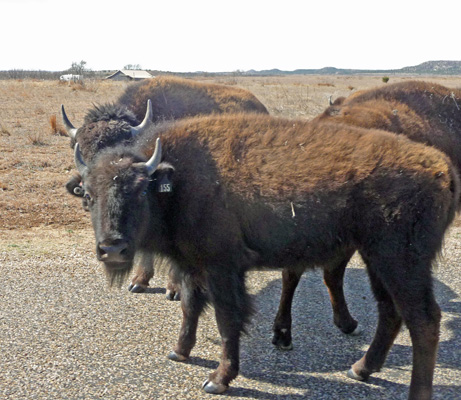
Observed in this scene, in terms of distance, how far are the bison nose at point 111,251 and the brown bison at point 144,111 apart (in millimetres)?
798

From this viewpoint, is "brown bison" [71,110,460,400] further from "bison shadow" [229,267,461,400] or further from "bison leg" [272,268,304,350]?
"bison leg" [272,268,304,350]

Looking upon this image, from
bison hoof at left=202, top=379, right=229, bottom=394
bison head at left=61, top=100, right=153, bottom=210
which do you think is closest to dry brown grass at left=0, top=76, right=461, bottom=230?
bison head at left=61, top=100, right=153, bottom=210

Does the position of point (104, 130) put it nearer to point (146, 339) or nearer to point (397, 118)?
point (146, 339)

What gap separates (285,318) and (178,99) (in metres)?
4.02

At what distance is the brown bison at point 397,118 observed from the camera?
5.30m

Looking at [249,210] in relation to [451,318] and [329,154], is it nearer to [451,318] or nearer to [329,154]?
[329,154]

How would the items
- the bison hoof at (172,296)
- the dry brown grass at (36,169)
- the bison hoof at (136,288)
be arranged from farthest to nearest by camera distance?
the dry brown grass at (36,169), the bison hoof at (136,288), the bison hoof at (172,296)

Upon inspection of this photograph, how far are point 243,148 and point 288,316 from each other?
168cm

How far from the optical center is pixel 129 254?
397cm

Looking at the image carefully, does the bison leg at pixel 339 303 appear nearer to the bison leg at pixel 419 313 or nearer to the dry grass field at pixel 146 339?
the dry grass field at pixel 146 339

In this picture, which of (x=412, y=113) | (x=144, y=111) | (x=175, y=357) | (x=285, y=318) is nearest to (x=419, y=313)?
(x=285, y=318)

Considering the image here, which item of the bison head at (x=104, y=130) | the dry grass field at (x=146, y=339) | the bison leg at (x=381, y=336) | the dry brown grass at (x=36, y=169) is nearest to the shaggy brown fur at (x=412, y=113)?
the dry grass field at (x=146, y=339)

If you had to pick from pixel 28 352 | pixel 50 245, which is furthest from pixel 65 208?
pixel 28 352

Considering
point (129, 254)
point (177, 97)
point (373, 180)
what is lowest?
point (129, 254)
